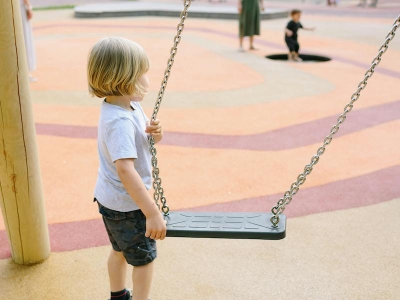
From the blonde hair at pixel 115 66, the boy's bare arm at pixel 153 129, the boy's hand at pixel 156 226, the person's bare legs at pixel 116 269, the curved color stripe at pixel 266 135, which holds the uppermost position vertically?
the blonde hair at pixel 115 66

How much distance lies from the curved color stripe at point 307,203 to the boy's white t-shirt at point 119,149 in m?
1.02

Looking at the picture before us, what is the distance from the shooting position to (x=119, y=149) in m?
1.79

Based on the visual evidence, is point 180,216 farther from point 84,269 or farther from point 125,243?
point 84,269

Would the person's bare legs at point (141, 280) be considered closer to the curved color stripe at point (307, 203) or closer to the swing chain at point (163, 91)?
the swing chain at point (163, 91)

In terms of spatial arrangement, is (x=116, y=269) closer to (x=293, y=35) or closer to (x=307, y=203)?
(x=307, y=203)

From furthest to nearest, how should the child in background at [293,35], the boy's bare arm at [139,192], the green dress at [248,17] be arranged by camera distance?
1. the green dress at [248,17]
2. the child in background at [293,35]
3. the boy's bare arm at [139,192]

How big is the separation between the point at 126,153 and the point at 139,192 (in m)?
0.15

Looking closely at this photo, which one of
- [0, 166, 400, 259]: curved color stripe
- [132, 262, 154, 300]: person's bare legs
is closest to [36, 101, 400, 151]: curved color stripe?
[0, 166, 400, 259]: curved color stripe

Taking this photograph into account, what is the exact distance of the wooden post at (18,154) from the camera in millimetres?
2299

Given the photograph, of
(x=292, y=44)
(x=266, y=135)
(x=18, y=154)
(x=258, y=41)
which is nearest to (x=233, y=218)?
(x=18, y=154)

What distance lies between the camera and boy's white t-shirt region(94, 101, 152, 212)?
5.94 feet

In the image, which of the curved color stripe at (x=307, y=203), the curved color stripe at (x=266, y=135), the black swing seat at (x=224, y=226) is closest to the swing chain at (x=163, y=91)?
the black swing seat at (x=224, y=226)

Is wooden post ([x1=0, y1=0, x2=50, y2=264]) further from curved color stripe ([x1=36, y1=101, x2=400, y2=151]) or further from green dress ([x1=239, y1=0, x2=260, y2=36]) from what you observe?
green dress ([x1=239, y1=0, x2=260, y2=36])

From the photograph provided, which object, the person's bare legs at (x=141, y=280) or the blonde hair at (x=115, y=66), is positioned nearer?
the blonde hair at (x=115, y=66)
